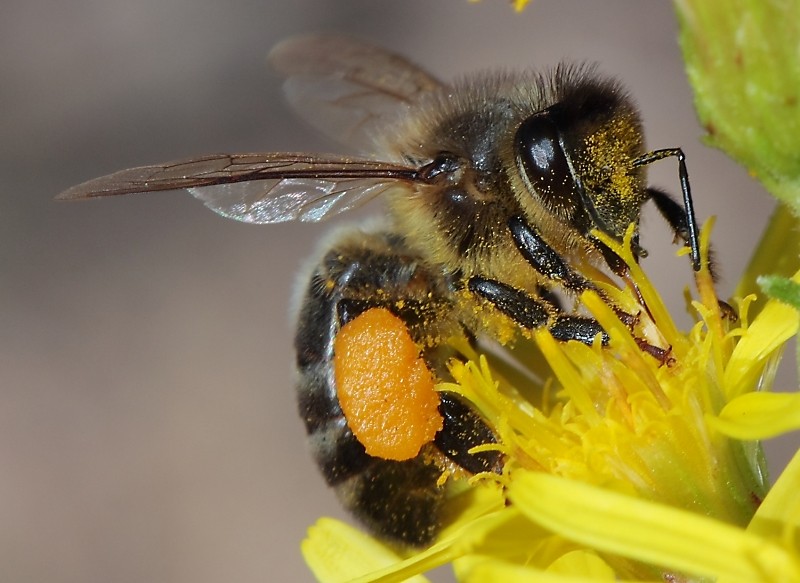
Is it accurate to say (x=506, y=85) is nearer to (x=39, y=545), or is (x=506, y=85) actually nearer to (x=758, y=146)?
(x=758, y=146)

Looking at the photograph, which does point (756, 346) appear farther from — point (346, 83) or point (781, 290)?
point (346, 83)

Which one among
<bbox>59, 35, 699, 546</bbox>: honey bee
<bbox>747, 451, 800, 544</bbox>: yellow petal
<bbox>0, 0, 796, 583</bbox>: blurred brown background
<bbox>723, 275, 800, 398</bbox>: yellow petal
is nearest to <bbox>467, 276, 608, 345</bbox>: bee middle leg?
<bbox>59, 35, 699, 546</bbox>: honey bee

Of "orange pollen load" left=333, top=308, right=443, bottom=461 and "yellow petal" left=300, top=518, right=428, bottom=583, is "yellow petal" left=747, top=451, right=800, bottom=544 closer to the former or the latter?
"orange pollen load" left=333, top=308, right=443, bottom=461

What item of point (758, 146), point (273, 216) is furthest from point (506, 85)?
point (758, 146)

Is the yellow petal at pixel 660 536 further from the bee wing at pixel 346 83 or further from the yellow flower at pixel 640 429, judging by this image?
the bee wing at pixel 346 83

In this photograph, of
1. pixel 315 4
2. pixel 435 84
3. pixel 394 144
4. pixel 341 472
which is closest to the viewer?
pixel 341 472

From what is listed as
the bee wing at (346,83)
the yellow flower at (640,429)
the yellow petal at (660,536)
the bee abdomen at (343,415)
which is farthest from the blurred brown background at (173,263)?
the yellow petal at (660,536)

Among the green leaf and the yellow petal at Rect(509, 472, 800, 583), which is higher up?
the green leaf
